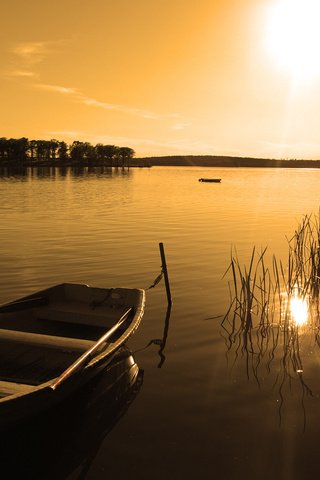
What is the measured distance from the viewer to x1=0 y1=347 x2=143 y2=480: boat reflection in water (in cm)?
646

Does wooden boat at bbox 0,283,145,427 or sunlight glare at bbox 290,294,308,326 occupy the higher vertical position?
wooden boat at bbox 0,283,145,427

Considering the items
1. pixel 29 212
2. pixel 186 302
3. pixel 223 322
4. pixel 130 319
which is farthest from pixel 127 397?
pixel 29 212

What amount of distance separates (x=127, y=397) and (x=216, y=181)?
9248 cm

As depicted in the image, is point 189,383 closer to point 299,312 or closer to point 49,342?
point 49,342

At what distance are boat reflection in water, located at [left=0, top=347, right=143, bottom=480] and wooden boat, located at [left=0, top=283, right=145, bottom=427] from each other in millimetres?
471

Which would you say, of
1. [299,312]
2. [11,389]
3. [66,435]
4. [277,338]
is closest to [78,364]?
[11,389]

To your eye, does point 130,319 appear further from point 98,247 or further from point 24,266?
point 98,247

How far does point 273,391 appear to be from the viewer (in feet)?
29.4

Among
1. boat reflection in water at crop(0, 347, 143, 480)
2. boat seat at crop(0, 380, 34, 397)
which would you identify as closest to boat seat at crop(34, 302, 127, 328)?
boat reflection in water at crop(0, 347, 143, 480)

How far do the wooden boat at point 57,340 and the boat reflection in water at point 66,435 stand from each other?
0.47 m

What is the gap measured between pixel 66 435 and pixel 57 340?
1497mm

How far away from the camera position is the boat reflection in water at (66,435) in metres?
Result: 6.46

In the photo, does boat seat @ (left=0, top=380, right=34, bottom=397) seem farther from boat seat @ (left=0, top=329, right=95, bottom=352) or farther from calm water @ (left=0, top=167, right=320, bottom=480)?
boat seat @ (left=0, top=329, right=95, bottom=352)

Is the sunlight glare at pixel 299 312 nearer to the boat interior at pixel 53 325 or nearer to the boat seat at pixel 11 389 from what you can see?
the boat interior at pixel 53 325
